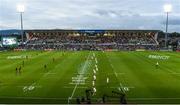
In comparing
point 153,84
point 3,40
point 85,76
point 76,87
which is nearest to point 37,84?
point 76,87

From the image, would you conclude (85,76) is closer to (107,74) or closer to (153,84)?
(107,74)

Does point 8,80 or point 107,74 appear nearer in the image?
point 8,80

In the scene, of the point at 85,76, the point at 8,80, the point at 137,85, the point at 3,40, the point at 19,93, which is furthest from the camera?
the point at 3,40

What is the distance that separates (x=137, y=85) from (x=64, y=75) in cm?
1253

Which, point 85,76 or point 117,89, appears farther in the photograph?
point 85,76

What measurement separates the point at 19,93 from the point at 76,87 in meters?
6.21

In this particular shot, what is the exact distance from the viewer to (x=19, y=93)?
3866 centimetres

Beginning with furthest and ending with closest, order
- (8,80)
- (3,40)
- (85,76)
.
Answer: (3,40) < (85,76) < (8,80)

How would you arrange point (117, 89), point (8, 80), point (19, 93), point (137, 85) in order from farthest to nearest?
1. point (8, 80)
2. point (137, 85)
3. point (117, 89)
4. point (19, 93)

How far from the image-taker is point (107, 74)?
54.8 m

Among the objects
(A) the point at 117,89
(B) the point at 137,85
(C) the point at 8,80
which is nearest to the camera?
(A) the point at 117,89

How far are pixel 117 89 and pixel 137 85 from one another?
357cm

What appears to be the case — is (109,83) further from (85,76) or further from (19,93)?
(19,93)

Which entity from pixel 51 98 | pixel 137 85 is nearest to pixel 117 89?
pixel 137 85
